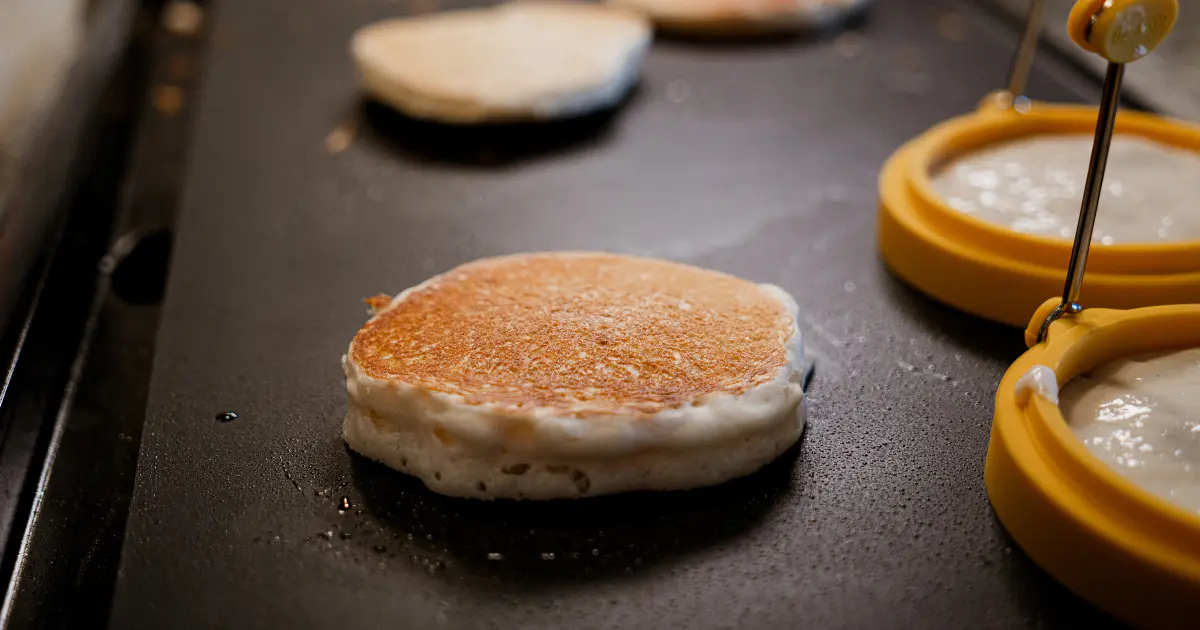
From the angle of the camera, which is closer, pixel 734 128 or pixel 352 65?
pixel 734 128

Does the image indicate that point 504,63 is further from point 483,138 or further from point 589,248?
point 589,248

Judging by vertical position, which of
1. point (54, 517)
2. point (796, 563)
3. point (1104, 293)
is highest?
point (1104, 293)

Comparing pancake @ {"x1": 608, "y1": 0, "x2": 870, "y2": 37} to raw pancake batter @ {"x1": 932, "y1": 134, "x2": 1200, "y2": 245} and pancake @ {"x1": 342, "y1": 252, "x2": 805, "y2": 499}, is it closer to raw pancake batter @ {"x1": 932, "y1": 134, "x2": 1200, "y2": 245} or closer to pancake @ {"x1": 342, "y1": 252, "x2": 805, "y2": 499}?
raw pancake batter @ {"x1": 932, "y1": 134, "x2": 1200, "y2": 245}

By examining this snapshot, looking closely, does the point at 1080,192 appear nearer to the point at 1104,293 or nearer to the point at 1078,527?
the point at 1104,293

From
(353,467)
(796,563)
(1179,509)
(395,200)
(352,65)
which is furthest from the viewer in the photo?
(352,65)

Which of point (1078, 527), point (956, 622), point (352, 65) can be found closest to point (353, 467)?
point (956, 622)

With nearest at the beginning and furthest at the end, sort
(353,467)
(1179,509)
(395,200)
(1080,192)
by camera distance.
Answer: (1179,509) < (353,467) < (1080,192) < (395,200)
